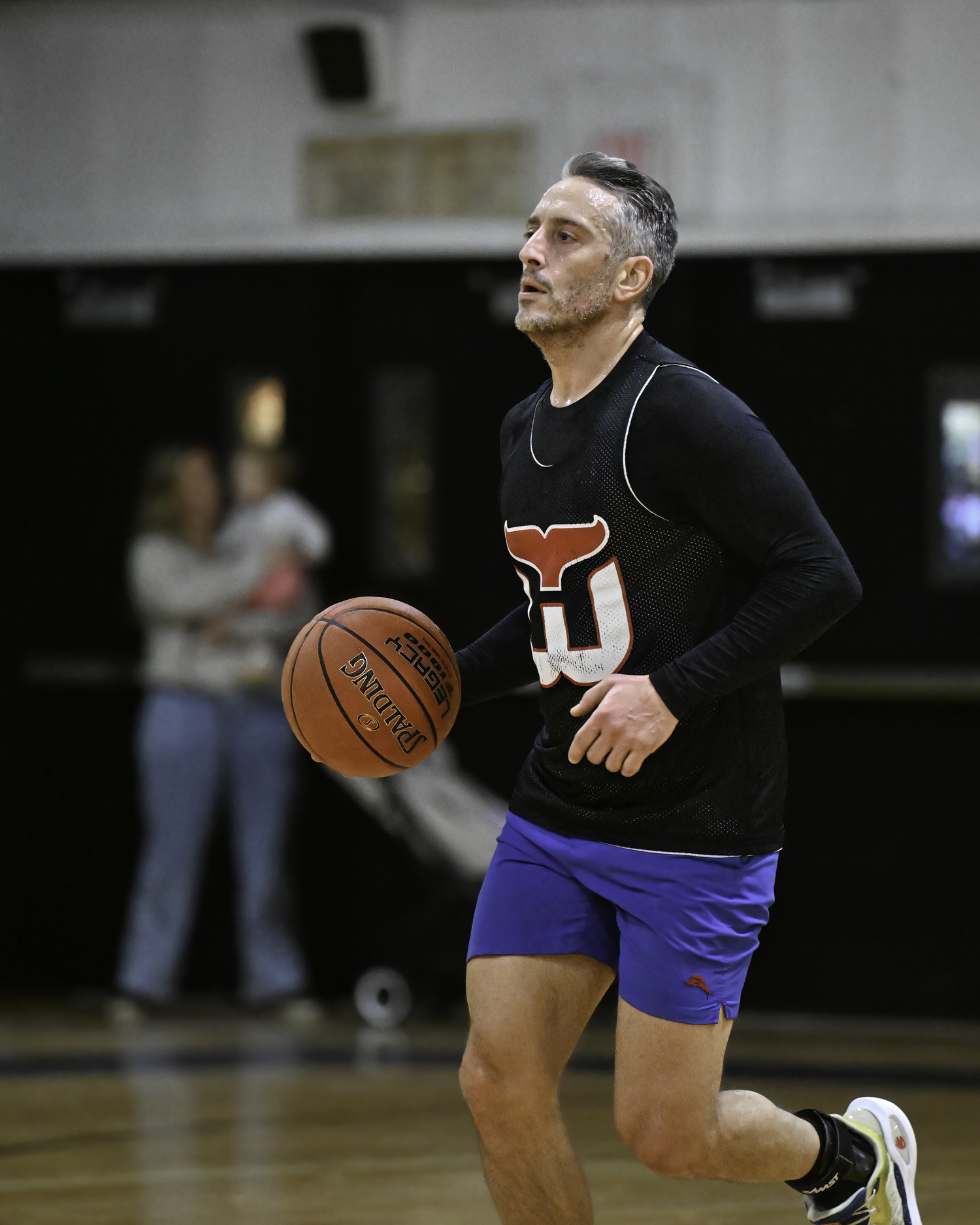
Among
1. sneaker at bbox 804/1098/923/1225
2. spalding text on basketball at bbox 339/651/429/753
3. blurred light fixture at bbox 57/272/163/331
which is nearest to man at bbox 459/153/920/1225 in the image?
sneaker at bbox 804/1098/923/1225

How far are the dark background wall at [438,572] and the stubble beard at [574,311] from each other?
11.3 feet

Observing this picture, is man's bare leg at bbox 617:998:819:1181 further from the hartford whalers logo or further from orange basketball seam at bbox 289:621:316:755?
orange basketball seam at bbox 289:621:316:755

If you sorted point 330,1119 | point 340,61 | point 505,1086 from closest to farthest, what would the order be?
1. point 505,1086
2. point 330,1119
3. point 340,61

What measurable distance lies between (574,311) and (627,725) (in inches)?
26.3

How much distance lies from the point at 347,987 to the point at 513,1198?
3866mm

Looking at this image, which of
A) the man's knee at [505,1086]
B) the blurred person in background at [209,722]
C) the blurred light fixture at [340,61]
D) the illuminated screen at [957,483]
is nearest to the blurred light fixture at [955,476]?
the illuminated screen at [957,483]

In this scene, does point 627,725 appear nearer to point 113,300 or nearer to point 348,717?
point 348,717

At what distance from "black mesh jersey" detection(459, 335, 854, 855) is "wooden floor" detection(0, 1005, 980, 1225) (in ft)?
4.57

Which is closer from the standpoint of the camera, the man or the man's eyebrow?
the man

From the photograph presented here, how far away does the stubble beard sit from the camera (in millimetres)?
2615

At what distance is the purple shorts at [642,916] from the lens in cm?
249

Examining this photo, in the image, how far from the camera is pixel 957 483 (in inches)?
238

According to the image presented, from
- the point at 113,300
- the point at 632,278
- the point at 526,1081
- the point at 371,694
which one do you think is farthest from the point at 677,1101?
the point at 113,300

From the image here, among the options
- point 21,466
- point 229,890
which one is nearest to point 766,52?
point 21,466
